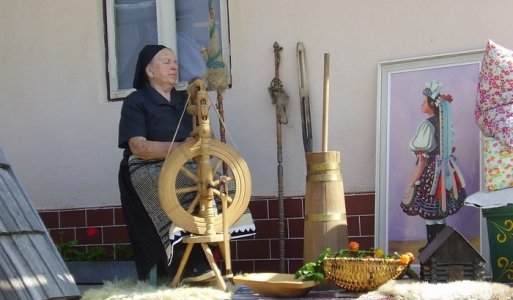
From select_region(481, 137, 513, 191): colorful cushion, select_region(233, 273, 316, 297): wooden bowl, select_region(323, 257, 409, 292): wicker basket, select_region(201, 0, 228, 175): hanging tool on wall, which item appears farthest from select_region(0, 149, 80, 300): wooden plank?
select_region(481, 137, 513, 191): colorful cushion

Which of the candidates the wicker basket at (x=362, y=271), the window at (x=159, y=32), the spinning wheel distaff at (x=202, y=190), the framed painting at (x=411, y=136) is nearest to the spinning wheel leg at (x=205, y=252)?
the spinning wheel distaff at (x=202, y=190)

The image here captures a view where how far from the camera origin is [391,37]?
5270 mm

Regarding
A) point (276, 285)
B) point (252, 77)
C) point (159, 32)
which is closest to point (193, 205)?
point (276, 285)

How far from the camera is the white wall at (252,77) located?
5.23 meters

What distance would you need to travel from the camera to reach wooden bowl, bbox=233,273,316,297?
4.36m

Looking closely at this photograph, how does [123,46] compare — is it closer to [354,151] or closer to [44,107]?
[44,107]

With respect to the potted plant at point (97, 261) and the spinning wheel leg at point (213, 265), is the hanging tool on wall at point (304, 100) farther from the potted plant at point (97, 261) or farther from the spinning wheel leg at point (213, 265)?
the potted plant at point (97, 261)

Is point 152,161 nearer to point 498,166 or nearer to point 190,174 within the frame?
point 190,174

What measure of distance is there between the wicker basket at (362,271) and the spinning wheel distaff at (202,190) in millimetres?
605

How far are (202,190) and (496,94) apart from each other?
5.11 ft

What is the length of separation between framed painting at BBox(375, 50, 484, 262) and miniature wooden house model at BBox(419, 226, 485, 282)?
25.2 inches

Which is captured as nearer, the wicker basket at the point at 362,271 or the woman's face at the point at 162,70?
the wicker basket at the point at 362,271

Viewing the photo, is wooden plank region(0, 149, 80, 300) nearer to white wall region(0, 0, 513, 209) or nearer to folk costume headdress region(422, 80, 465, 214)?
white wall region(0, 0, 513, 209)

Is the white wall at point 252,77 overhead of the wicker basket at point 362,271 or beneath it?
overhead
